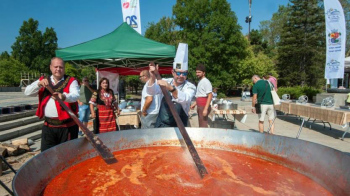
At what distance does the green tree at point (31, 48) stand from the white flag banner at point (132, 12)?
138 feet

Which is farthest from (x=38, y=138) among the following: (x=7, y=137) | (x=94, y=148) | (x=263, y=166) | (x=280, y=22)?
(x=280, y=22)

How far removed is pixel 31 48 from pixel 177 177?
5306 cm

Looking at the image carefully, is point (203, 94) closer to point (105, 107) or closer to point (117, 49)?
point (105, 107)

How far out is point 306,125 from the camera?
24.0 feet

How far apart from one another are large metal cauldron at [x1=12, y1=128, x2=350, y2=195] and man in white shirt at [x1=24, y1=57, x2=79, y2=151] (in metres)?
0.64

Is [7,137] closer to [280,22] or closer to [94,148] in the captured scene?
[94,148]

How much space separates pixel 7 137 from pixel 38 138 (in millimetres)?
655

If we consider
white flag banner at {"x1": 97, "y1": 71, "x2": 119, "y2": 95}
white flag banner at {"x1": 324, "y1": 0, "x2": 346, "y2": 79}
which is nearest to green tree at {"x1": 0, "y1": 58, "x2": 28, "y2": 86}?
white flag banner at {"x1": 97, "y1": 71, "x2": 119, "y2": 95}

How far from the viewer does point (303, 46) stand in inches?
878

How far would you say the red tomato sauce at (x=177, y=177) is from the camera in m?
1.25

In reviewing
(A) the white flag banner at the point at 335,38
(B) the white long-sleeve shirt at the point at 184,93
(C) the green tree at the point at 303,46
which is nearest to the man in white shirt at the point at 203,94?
(B) the white long-sleeve shirt at the point at 184,93

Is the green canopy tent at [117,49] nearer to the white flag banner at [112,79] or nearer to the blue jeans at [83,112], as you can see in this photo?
the blue jeans at [83,112]

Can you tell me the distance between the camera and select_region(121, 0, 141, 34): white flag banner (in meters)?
7.86

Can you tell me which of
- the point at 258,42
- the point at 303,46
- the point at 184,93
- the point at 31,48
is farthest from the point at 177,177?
the point at 31,48
